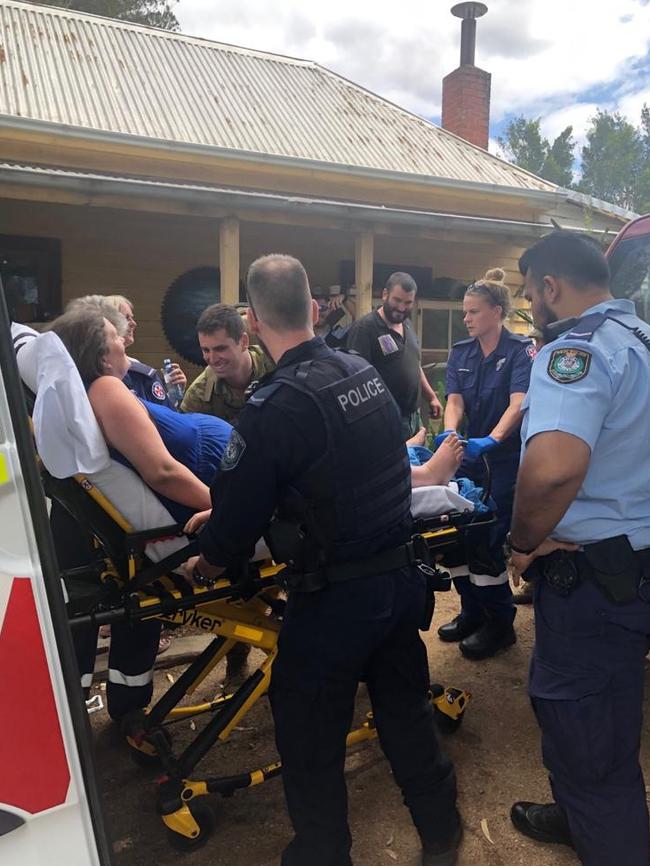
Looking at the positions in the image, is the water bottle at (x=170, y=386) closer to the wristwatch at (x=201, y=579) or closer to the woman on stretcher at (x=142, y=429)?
the woman on stretcher at (x=142, y=429)

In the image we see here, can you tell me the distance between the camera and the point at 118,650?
8.41 ft

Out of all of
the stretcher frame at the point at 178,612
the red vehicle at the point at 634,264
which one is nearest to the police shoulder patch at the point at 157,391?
the stretcher frame at the point at 178,612

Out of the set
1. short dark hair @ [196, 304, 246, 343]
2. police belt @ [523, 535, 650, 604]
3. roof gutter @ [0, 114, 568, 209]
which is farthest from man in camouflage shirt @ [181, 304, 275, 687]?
roof gutter @ [0, 114, 568, 209]

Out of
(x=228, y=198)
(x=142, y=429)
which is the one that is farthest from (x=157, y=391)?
(x=228, y=198)

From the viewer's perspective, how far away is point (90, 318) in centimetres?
218

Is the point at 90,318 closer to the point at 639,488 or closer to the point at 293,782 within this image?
the point at 293,782

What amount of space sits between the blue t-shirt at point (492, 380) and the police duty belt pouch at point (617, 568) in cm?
153

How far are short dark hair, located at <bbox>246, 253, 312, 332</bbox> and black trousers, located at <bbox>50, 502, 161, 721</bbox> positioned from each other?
1166 millimetres

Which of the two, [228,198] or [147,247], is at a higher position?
[228,198]

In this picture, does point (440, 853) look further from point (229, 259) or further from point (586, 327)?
point (229, 259)

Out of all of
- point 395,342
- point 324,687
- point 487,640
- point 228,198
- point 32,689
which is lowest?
point 487,640

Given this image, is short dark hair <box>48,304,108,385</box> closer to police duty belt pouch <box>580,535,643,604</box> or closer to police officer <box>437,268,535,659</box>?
police duty belt pouch <box>580,535,643,604</box>

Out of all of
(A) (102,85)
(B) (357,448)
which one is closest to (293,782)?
(B) (357,448)

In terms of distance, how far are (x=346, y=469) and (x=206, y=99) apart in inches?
355
